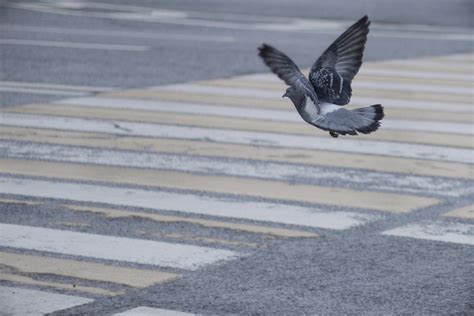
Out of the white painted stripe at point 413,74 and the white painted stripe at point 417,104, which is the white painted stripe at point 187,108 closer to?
the white painted stripe at point 417,104

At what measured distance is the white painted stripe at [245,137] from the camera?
8.35m

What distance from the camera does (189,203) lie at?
22.5 ft

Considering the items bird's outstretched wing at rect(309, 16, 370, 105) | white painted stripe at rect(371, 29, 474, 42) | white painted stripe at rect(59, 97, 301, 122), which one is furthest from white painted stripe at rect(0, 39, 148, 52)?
bird's outstretched wing at rect(309, 16, 370, 105)

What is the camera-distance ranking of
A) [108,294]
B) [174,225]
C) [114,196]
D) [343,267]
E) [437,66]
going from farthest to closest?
[437,66]
[114,196]
[174,225]
[343,267]
[108,294]

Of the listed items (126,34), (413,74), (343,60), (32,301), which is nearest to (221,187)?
(32,301)

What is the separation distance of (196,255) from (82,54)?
25.0 feet

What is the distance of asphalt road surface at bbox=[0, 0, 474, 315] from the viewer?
17.2 ft

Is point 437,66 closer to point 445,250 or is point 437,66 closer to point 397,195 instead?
point 397,195

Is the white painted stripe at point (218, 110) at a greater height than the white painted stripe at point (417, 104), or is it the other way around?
the white painted stripe at point (417, 104)

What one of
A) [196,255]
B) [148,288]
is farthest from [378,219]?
[148,288]

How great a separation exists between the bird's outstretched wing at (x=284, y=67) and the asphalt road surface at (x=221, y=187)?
1.44m

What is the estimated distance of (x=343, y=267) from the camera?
18.4 feet

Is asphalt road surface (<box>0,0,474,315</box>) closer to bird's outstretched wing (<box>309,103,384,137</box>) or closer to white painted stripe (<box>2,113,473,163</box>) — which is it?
white painted stripe (<box>2,113,473,163</box>)

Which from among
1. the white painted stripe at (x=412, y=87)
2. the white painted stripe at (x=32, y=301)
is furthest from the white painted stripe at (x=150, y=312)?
the white painted stripe at (x=412, y=87)
